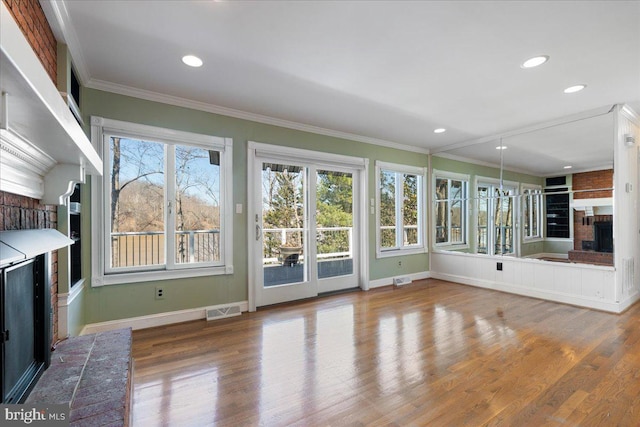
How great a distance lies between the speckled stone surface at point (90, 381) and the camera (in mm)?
1379

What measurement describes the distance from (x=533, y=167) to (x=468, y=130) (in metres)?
1.05

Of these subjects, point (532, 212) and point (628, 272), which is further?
point (532, 212)

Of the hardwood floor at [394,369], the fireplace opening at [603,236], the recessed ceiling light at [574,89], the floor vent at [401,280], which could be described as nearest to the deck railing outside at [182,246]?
the hardwood floor at [394,369]

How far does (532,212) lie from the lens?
4.41 m

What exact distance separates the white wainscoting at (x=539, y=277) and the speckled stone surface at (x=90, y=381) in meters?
4.87

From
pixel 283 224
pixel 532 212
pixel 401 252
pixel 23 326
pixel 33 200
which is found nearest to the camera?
pixel 23 326

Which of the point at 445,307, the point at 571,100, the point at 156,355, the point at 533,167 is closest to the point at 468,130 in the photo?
the point at 533,167

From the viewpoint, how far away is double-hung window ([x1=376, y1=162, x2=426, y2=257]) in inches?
204

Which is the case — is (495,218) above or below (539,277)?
above

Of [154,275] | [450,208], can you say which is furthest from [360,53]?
[450,208]

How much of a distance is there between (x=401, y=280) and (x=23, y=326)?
15.5 feet

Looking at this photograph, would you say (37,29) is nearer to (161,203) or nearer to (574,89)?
(161,203)

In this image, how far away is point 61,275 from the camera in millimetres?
2309

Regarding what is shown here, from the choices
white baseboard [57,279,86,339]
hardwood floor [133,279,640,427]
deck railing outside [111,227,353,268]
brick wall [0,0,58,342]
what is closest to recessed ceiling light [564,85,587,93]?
hardwood floor [133,279,640,427]
